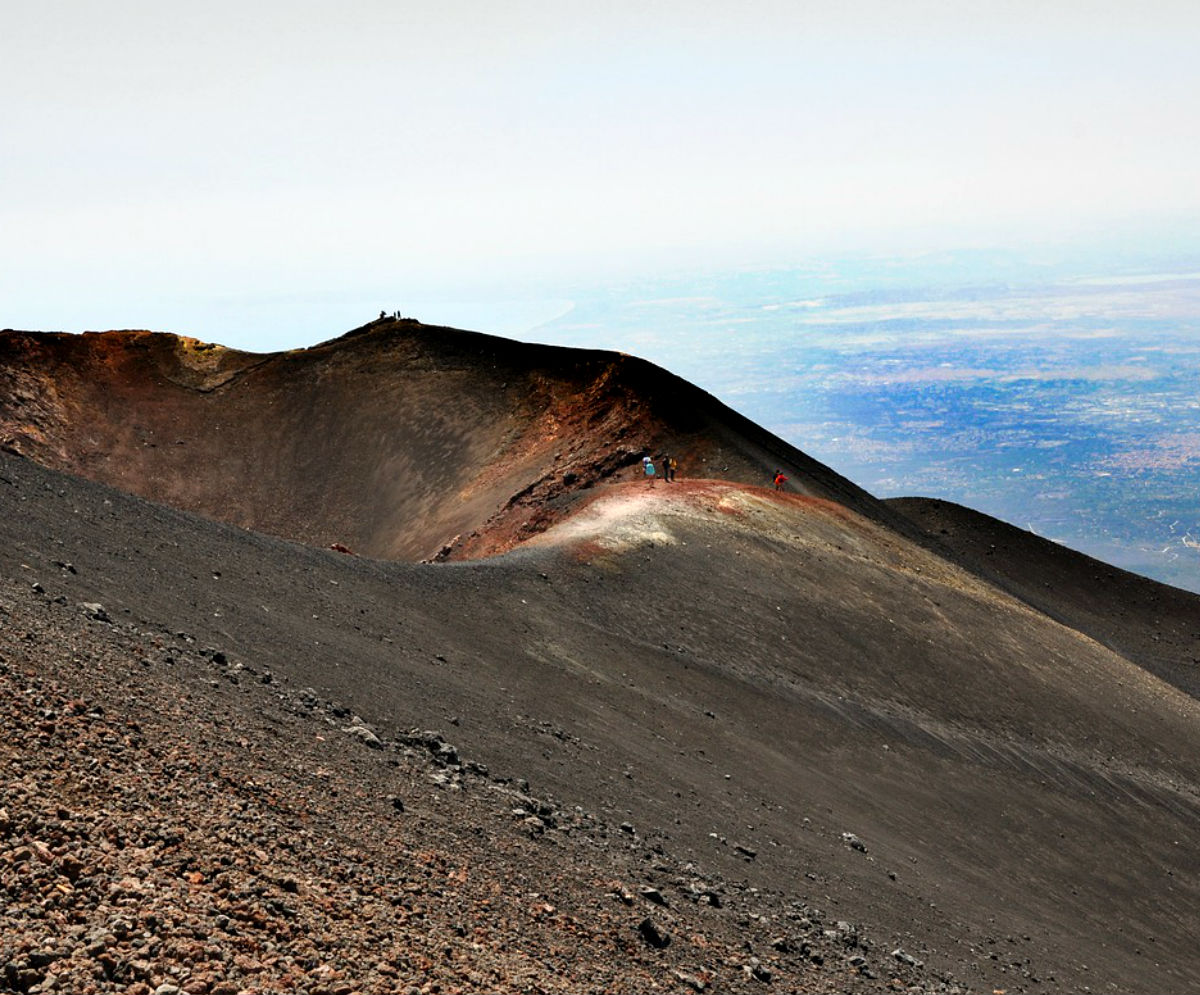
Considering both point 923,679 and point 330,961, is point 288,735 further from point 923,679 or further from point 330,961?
point 923,679

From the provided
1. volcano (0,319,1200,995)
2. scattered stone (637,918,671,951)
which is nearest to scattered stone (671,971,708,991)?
volcano (0,319,1200,995)

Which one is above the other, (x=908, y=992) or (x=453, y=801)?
(x=453, y=801)

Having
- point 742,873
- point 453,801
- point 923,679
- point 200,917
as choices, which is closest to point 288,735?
point 453,801

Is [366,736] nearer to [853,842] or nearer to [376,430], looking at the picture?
[853,842]

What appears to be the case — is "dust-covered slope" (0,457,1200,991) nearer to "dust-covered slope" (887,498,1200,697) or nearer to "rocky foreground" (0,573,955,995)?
"rocky foreground" (0,573,955,995)

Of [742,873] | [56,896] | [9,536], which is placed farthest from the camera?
[9,536]

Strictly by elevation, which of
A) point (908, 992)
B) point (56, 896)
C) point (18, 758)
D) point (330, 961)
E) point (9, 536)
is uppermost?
point (9, 536)

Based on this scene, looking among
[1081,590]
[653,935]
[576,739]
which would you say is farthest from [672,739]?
[1081,590]
